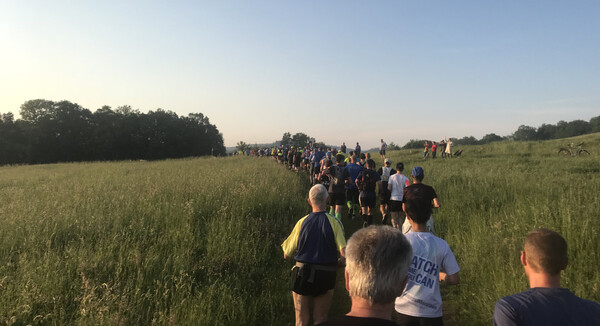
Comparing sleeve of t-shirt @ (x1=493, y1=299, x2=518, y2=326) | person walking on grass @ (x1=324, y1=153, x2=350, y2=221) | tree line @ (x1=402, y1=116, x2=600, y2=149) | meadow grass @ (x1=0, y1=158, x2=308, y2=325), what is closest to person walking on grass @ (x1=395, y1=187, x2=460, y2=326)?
sleeve of t-shirt @ (x1=493, y1=299, x2=518, y2=326)

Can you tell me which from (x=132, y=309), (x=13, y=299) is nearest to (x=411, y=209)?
(x=132, y=309)

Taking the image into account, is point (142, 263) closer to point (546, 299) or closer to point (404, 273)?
point (404, 273)

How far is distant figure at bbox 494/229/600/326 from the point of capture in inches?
65.4

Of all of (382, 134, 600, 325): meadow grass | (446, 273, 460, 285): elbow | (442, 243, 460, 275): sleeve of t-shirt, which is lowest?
(382, 134, 600, 325): meadow grass

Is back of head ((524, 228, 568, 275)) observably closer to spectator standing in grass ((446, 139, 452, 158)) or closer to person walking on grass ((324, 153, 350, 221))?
person walking on grass ((324, 153, 350, 221))

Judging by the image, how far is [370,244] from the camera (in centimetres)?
142

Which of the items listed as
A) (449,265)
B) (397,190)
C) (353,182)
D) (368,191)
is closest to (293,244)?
(449,265)

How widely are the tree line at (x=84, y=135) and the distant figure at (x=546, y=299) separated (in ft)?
225

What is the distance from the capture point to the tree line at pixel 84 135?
171ft

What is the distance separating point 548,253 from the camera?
1772 millimetres

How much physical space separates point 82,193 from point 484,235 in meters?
11.4

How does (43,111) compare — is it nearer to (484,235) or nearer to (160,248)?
(160,248)

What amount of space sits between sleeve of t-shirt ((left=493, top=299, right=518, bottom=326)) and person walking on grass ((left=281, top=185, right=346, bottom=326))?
66.0 inches

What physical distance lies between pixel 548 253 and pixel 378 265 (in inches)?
49.2
